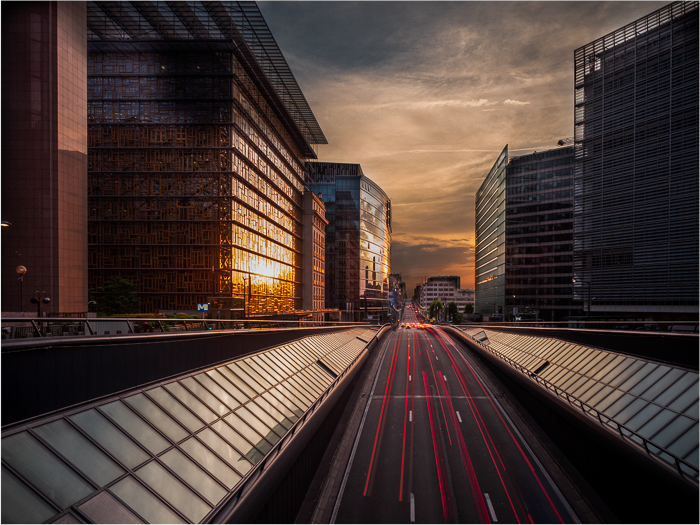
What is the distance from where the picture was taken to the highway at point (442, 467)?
48.6 feet

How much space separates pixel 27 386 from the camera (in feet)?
25.4

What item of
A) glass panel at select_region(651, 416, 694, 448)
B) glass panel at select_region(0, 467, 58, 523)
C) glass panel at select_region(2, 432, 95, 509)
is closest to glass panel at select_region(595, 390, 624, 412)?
glass panel at select_region(651, 416, 694, 448)

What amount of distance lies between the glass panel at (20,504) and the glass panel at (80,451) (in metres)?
0.95

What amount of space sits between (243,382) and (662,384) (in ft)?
59.0

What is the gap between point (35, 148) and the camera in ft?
108

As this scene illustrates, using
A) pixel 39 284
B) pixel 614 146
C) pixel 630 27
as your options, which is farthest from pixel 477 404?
pixel 630 27

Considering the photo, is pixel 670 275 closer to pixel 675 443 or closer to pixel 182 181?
pixel 675 443

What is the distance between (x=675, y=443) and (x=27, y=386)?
64.1ft

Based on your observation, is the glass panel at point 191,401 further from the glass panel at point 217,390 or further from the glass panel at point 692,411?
the glass panel at point 692,411

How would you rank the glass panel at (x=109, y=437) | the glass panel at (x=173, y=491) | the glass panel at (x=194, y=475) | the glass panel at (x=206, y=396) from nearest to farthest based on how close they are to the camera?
1. the glass panel at (x=109, y=437)
2. the glass panel at (x=173, y=491)
3. the glass panel at (x=194, y=475)
4. the glass panel at (x=206, y=396)

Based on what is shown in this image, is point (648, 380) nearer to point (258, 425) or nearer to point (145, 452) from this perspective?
point (258, 425)

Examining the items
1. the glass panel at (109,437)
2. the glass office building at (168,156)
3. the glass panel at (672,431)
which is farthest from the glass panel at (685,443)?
the glass office building at (168,156)

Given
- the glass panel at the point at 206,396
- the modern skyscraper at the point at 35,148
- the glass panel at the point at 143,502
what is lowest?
the glass panel at the point at 143,502

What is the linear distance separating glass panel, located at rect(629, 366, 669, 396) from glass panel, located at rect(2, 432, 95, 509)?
792 inches
